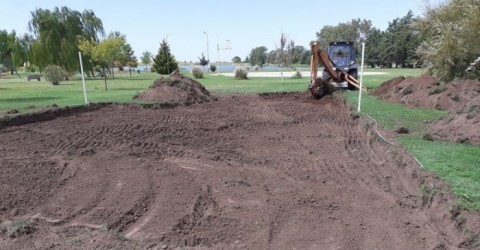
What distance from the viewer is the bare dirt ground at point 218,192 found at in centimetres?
463

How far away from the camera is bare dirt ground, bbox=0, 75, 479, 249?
4.63m

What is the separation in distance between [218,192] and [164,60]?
44816mm

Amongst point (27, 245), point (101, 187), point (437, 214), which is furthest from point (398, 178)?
point (27, 245)

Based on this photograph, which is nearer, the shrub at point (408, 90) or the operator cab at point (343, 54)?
the shrub at point (408, 90)

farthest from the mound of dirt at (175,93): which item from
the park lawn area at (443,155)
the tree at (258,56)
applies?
the tree at (258,56)

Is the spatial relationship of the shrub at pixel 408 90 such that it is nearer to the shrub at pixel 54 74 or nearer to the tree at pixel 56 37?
the shrub at pixel 54 74

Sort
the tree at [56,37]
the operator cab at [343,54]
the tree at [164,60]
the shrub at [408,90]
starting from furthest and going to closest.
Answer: the tree at [164,60]
the tree at [56,37]
the operator cab at [343,54]
the shrub at [408,90]

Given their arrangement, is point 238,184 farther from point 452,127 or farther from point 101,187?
point 452,127

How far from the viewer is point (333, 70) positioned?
18.1 meters

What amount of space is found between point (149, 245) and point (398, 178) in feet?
14.4

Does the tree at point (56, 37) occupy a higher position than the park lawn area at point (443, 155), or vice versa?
the tree at point (56, 37)

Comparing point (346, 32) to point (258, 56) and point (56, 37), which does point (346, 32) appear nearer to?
point (258, 56)

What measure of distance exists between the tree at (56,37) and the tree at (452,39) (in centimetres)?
3149

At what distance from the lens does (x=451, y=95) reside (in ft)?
44.7
